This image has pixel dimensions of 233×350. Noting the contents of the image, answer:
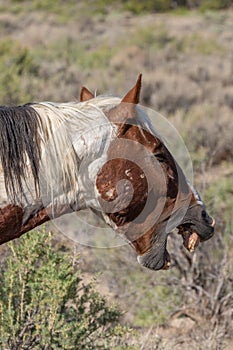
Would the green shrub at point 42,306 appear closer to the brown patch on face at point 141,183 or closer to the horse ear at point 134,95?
the brown patch on face at point 141,183

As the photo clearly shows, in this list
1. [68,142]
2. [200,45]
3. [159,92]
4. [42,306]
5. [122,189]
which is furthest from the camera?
[200,45]

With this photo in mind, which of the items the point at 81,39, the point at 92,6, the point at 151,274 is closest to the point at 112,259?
the point at 151,274

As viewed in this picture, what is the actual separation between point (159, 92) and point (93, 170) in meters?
10.8

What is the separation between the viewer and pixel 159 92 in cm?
1312

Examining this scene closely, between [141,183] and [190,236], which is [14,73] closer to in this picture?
[190,236]

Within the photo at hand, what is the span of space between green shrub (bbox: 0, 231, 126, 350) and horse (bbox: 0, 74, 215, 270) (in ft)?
2.57

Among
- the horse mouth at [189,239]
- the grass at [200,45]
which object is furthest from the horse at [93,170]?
the grass at [200,45]

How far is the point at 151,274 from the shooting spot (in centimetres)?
555

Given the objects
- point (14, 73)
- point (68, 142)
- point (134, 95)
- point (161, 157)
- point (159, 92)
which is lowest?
point (159, 92)

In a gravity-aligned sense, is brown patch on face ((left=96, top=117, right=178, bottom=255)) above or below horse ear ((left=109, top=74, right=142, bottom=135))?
below

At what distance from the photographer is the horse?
7.77 ft

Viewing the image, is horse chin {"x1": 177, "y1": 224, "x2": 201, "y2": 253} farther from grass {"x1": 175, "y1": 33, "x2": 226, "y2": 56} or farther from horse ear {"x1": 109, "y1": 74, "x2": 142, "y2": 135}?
grass {"x1": 175, "y1": 33, "x2": 226, "y2": 56}

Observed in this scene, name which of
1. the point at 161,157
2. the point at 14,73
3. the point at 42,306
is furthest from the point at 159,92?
the point at 161,157

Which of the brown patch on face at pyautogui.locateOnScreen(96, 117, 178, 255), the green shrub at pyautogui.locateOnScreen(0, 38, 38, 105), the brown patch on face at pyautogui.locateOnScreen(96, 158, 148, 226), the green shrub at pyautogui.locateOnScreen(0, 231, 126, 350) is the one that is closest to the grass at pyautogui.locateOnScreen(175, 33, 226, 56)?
the green shrub at pyautogui.locateOnScreen(0, 38, 38, 105)
